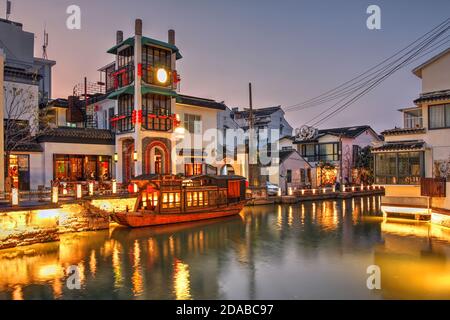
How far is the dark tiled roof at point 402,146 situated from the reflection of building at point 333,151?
68.8 feet

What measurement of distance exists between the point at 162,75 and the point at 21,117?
448 inches

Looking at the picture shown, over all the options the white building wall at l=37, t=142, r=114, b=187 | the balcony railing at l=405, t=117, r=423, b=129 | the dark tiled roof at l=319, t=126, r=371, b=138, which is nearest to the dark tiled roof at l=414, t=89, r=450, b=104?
the balcony railing at l=405, t=117, r=423, b=129

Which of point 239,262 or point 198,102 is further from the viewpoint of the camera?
point 198,102

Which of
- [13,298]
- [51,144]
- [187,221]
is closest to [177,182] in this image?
[187,221]

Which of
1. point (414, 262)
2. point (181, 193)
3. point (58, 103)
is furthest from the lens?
point (58, 103)

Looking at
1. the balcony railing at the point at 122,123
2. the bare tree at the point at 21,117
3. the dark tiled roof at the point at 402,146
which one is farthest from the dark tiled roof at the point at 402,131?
the bare tree at the point at 21,117

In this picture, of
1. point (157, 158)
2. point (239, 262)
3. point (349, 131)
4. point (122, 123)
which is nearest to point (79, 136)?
point (122, 123)

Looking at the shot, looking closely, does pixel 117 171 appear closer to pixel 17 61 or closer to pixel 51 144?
pixel 51 144

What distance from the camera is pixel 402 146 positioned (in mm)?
23438

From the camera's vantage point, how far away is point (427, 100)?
22484 mm

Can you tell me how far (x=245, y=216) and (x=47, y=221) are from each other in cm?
1459

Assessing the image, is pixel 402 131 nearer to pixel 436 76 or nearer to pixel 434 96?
pixel 434 96
